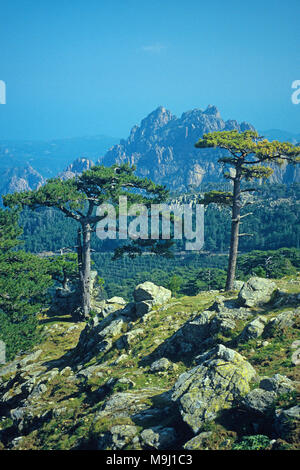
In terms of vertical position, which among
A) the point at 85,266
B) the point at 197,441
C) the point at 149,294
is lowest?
the point at 197,441

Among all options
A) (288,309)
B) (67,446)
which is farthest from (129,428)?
(288,309)

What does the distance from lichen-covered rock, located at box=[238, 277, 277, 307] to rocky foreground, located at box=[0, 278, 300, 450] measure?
0.05m

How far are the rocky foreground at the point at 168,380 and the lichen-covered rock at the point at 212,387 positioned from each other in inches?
1.3

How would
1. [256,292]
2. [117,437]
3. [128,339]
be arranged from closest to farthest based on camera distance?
[117,437] → [256,292] → [128,339]

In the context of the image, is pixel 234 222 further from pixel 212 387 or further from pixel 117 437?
pixel 117 437

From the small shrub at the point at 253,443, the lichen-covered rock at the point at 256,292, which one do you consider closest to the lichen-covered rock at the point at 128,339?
the lichen-covered rock at the point at 256,292

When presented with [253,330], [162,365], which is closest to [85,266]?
[162,365]

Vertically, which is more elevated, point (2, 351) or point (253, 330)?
point (253, 330)

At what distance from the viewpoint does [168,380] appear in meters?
15.9

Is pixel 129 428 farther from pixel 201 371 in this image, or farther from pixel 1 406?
pixel 1 406

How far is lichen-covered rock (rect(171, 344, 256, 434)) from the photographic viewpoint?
36.4ft

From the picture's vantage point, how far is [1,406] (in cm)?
2058

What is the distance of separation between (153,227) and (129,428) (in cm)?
1900

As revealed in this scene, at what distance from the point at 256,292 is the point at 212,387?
8686mm
